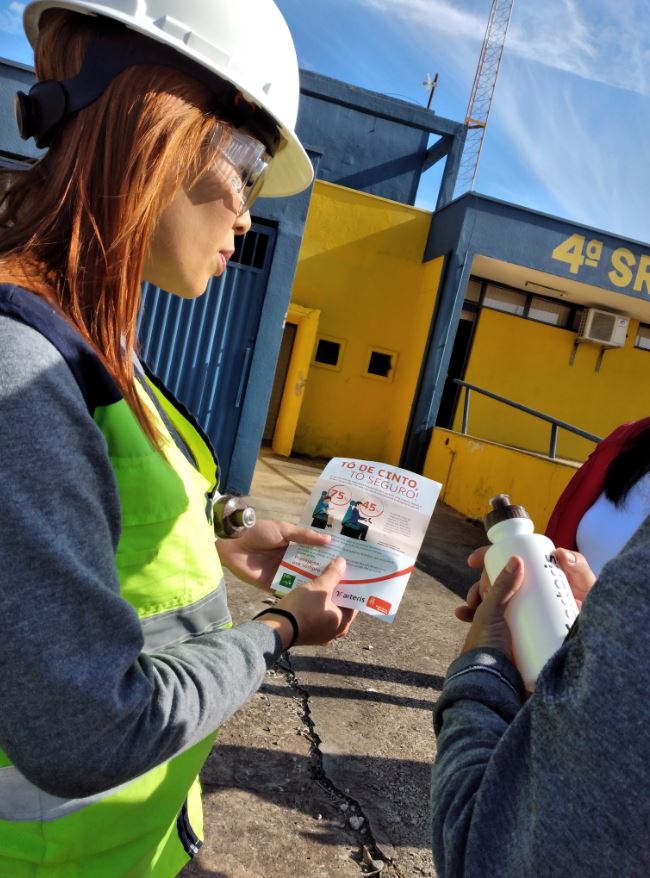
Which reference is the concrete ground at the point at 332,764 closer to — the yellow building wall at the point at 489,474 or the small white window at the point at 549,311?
the yellow building wall at the point at 489,474

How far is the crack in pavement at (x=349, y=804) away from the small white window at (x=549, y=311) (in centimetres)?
910

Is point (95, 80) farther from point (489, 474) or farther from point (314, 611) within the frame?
point (489, 474)

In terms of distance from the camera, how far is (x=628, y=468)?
2.16 m

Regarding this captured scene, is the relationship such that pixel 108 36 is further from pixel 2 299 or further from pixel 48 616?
pixel 48 616

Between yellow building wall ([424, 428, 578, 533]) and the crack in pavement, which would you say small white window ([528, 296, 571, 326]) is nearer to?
yellow building wall ([424, 428, 578, 533])

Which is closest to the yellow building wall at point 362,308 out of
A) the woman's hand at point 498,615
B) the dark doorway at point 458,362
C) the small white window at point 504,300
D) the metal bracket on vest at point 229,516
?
the dark doorway at point 458,362

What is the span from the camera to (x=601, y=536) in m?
2.12

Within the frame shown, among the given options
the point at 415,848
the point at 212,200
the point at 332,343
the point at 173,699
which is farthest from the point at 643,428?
the point at 332,343

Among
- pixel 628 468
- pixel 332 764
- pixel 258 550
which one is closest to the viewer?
pixel 258 550

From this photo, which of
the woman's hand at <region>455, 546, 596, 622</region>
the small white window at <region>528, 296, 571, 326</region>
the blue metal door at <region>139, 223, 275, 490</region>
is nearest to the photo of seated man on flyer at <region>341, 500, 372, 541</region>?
the woman's hand at <region>455, 546, 596, 622</region>

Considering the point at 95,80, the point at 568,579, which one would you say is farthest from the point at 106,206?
the point at 568,579

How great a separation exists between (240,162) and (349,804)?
7.50ft

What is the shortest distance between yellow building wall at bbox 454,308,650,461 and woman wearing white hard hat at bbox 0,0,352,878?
32.1 ft

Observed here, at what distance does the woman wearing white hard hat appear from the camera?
2.26 feet
